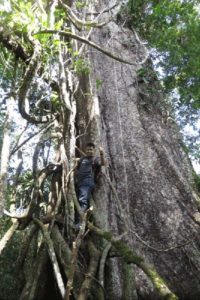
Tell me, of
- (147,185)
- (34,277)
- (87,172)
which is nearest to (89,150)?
(87,172)

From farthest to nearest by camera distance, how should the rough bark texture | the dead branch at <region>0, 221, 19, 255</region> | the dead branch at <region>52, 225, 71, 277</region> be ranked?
the rough bark texture
the dead branch at <region>0, 221, 19, 255</region>
the dead branch at <region>52, 225, 71, 277</region>

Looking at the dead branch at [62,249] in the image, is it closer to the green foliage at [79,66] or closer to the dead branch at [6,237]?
the dead branch at [6,237]

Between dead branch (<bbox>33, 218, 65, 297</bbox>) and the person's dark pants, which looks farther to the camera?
the person's dark pants

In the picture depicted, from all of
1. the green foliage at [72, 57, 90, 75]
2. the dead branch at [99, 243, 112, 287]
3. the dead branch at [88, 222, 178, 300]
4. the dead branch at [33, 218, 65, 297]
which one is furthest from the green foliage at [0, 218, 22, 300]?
the green foliage at [72, 57, 90, 75]

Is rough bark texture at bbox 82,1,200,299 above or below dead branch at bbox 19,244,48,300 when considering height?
above

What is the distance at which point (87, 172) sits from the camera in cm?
360

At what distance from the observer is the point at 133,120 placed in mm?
4660

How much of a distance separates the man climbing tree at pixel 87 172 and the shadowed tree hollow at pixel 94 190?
0.26 ft

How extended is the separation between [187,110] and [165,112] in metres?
0.95

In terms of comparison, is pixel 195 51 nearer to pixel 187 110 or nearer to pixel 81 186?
pixel 187 110

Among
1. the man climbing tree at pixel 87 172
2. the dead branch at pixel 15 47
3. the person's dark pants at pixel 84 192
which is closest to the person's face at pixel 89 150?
the man climbing tree at pixel 87 172

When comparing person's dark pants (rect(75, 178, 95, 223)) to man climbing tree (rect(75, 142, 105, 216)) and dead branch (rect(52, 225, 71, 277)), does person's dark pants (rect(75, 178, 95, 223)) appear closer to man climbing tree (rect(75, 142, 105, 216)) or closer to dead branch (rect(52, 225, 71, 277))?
man climbing tree (rect(75, 142, 105, 216))

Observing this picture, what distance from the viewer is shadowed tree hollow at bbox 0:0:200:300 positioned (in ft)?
9.34

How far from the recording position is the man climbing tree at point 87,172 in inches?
138
